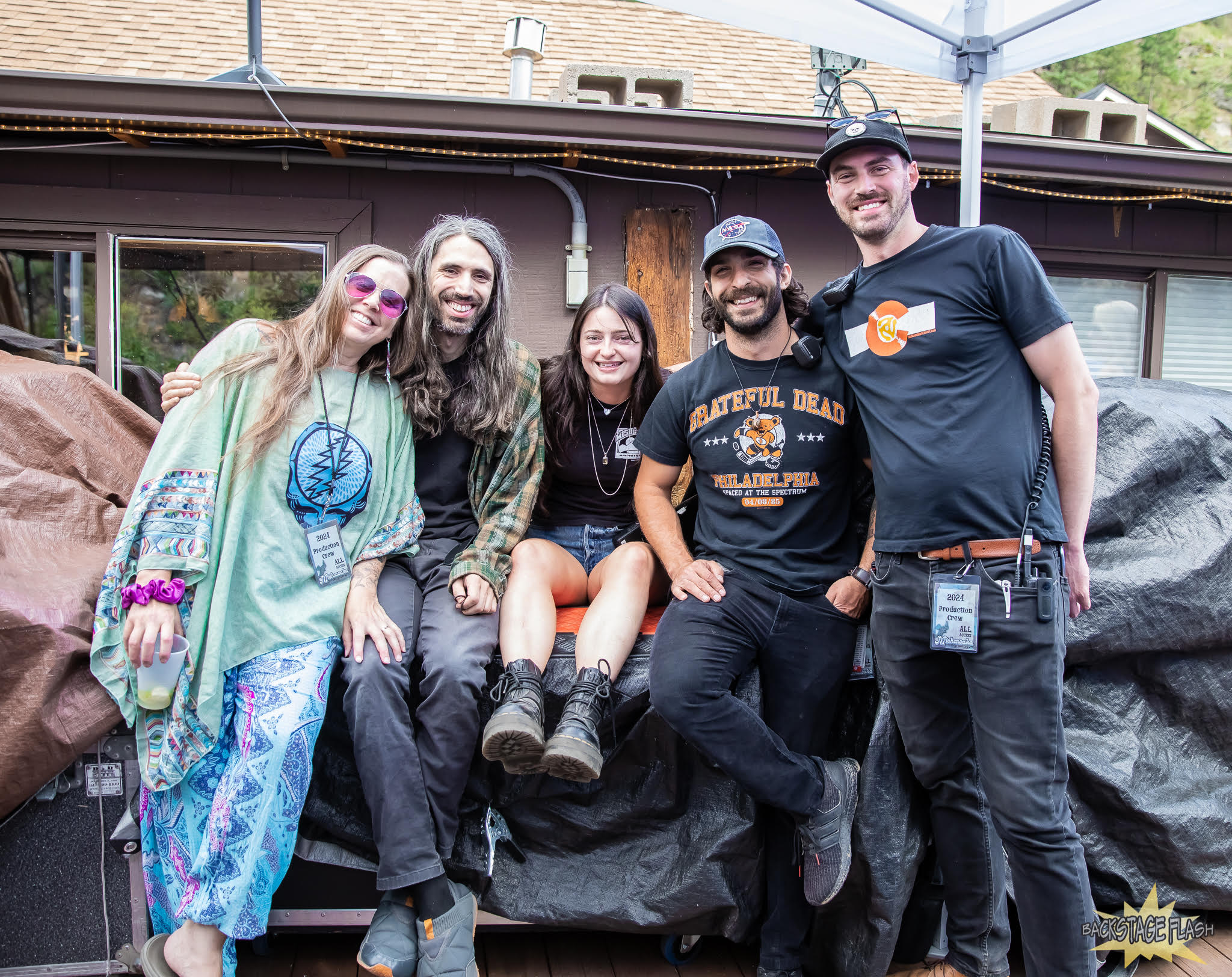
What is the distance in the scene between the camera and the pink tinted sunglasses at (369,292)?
8.25 ft

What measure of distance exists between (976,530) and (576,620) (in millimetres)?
1195

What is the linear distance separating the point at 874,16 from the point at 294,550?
2.37 metres

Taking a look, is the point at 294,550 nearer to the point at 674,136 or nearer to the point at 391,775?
the point at 391,775

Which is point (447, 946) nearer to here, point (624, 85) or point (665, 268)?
point (665, 268)

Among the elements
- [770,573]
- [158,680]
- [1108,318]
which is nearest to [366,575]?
[158,680]

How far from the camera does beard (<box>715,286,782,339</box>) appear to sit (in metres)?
2.51

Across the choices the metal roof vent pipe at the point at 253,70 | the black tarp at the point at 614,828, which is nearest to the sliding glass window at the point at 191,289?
the metal roof vent pipe at the point at 253,70

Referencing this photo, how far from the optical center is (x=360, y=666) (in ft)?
7.44

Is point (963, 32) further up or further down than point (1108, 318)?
further up

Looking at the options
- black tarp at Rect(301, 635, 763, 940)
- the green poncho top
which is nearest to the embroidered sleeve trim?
the green poncho top

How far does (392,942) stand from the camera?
207 cm

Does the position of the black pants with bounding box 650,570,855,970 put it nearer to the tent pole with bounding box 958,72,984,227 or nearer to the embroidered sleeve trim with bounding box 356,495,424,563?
the embroidered sleeve trim with bounding box 356,495,424,563

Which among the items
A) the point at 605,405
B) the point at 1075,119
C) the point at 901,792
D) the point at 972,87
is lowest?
the point at 901,792

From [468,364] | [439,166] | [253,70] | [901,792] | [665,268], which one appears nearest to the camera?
[901,792]
